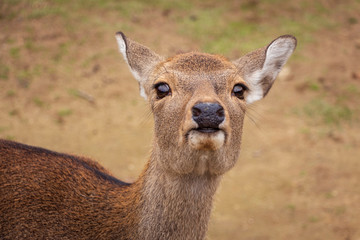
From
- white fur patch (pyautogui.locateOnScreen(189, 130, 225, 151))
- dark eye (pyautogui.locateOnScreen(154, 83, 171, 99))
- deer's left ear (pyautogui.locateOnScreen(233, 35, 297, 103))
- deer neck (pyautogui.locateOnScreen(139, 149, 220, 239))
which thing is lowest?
deer neck (pyautogui.locateOnScreen(139, 149, 220, 239))

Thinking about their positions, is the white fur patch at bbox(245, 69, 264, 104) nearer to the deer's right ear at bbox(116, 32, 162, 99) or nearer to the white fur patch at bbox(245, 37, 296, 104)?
the white fur patch at bbox(245, 37, 296, 104)

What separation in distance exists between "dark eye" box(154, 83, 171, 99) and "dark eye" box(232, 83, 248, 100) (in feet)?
1.95

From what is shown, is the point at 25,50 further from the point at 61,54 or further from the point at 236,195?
the point at 236,195

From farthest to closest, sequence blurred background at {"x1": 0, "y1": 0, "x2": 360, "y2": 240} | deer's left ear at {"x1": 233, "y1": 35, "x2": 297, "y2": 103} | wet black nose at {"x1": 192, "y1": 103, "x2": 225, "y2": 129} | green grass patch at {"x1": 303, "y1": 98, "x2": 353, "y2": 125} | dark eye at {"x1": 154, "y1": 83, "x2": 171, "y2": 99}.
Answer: green grass patch at {"x1": 303, "y1": 98, "x2": 353, "y2": 125}
blurred background at {"x1": 0, "y1": 0, "x2": 360, "y2": 240}
deer's left ear at {"x1": 233, "y1": 35, "x2": 297, "y2": 103}
dark eye at {"x1": 154, "y1": 83, "x2": 171, "y2": 99}
wet black nose at {"x1": 192, "y1": 103, "x2": 225, "y2": 129}

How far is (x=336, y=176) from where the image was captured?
26.1 feet

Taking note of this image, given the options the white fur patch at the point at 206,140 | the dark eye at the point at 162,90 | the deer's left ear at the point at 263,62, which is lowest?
the white fur patch at the point at 206,140

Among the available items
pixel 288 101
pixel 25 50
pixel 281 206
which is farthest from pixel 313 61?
pixel 25 50

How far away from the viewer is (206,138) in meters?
3.47

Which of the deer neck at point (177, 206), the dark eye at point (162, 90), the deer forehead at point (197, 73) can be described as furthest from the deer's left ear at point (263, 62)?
the deer neck at point (177, 206)

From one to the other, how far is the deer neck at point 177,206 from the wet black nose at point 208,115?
669 millimetres

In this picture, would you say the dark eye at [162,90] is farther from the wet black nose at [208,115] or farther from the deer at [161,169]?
the wet black nose at [208,115]

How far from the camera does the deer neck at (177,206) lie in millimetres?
3939

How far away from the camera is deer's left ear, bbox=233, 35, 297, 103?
4566 mm

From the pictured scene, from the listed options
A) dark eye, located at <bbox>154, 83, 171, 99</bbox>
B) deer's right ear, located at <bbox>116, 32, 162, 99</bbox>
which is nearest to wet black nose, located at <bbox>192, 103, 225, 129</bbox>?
dark eye, located at <bbox>154, 83, 171, 99</bbox>
